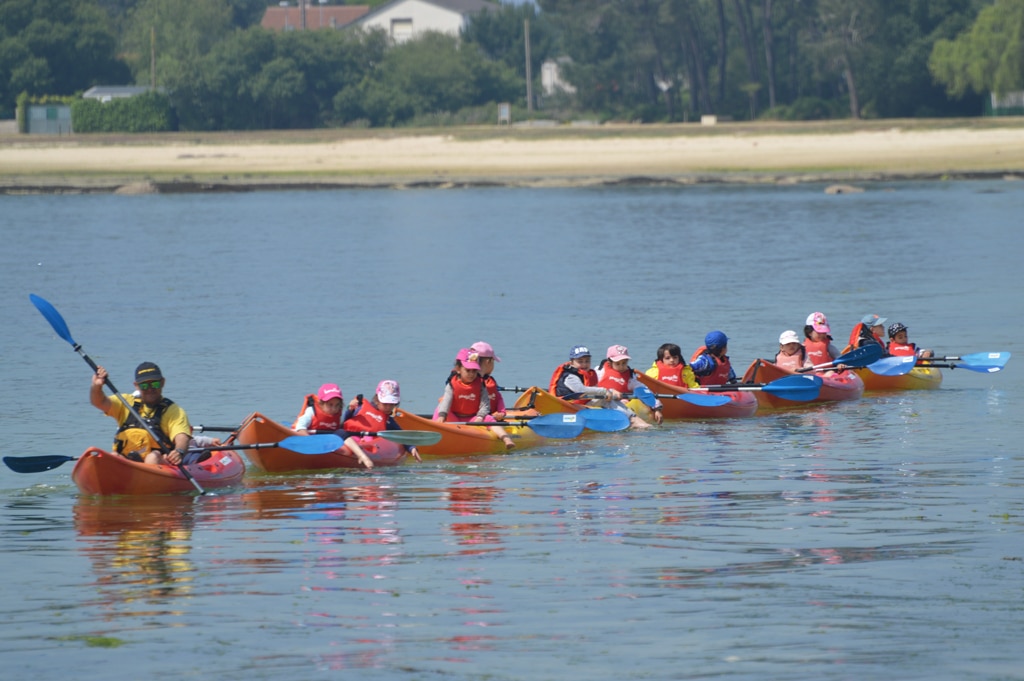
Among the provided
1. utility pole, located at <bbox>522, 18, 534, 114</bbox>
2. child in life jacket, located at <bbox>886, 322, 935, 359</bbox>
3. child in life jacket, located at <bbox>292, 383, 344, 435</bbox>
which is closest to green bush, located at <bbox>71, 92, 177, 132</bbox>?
utility pole, located at <bbox>522, 18, 534, 114</bbox>

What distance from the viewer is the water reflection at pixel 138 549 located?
10859mm

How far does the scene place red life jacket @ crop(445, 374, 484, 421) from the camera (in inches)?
673

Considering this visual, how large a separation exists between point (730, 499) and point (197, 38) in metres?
80.7

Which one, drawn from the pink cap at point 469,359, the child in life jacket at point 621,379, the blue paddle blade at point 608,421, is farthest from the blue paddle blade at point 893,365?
the pink cap at point 469,359

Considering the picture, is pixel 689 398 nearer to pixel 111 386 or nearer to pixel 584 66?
pixel 111 386

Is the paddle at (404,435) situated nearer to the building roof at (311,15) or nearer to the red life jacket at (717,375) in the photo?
the red life jacket at (717,375)

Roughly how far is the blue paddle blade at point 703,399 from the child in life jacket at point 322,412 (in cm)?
494

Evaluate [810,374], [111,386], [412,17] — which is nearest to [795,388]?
[810,374]

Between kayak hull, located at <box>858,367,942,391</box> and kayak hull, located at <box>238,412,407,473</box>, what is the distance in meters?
8.36

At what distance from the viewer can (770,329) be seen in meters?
27.7

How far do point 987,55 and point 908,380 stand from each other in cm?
5015

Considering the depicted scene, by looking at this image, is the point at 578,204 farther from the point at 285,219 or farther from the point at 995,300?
the point at 995,300

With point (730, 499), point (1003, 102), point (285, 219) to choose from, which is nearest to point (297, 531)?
point (730, 499)

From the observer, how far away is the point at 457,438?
16578mm
